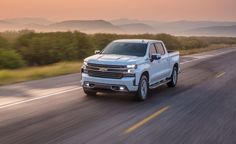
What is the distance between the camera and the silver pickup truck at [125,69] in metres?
13.3

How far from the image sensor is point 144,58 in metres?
14.1

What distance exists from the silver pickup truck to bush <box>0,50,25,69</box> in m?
12.5

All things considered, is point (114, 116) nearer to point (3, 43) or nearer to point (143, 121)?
point (143, 121)

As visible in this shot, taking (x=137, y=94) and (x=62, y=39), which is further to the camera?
(x=62, y=39)

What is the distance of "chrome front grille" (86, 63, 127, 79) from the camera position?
13289 millimetres

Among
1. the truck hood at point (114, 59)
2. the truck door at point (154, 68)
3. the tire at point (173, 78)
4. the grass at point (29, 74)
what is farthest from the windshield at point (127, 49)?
the grass at point (29, 74)

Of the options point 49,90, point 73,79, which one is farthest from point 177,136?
point 73,79

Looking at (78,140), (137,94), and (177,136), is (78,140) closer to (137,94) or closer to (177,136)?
(177,136)

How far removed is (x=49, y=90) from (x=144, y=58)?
12.6 ft

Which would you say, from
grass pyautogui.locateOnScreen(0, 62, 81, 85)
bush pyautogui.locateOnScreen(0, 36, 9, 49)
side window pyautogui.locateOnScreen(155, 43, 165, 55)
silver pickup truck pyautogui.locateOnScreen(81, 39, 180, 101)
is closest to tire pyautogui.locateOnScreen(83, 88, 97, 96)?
silver pickup truck pyautogui.locateOnScreen(81, 39, 180, 101)

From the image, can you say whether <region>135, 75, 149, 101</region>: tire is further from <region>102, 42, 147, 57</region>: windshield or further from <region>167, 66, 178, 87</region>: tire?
<region>167, 66, 178, 87</region>: tire

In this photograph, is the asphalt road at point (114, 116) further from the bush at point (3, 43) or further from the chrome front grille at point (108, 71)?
the bush at point (3, 43)

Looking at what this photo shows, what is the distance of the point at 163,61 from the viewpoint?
16.0 meters

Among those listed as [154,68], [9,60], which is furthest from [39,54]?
[154,68]
